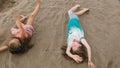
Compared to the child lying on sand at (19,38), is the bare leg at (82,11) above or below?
below

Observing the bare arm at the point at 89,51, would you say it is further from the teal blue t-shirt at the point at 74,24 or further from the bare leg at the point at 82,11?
the bare leg at the point at 82,11

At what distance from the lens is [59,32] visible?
5449mm

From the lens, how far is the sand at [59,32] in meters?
4.75

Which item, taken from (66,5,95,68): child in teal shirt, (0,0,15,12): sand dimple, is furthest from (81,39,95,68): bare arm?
(0,0,15,12): sand dimple

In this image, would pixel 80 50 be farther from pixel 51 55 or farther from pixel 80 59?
pixel 51 55

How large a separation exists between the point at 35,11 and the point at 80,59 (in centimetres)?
172

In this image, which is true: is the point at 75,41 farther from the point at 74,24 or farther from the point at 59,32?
the point at 59,32

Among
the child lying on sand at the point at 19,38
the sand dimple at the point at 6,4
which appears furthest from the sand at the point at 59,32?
the child lying on sand at the point at 19,38

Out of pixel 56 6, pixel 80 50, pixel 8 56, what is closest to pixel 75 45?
pixel 80 50

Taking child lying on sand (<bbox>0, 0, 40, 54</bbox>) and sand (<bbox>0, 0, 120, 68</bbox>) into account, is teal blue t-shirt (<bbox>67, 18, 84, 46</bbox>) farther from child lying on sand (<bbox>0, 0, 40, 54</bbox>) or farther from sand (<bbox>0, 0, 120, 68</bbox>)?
child lying on sand (<bbox>0, 0, 40, 54</bbox>)

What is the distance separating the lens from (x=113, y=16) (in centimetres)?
582

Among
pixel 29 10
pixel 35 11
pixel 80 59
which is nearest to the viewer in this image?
pixel 80 59

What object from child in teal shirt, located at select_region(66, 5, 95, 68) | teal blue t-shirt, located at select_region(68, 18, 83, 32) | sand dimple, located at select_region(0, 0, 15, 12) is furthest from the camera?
sand dimple, located at select_region(0, 0, 15, 12)

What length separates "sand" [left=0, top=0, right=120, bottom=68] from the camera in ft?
15.6
